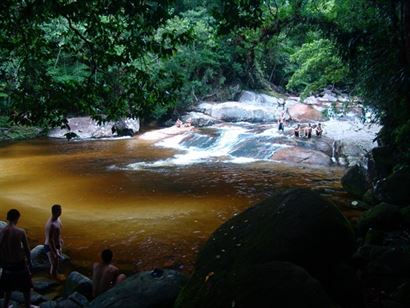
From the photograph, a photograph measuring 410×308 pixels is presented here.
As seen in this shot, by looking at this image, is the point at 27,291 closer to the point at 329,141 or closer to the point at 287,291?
the point at 287,291

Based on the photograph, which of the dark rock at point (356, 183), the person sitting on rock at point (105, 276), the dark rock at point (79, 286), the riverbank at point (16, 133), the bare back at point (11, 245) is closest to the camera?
the bare back at point (11, 245)

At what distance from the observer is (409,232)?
24.5 feet

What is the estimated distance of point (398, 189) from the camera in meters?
9.14

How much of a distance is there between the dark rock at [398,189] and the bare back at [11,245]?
7.53 metres

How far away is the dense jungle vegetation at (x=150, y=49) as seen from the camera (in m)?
4.80

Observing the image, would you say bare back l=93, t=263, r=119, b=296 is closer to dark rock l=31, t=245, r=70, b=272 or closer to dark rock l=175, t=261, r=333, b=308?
dark rock l=175, t=261, r=333, b=308

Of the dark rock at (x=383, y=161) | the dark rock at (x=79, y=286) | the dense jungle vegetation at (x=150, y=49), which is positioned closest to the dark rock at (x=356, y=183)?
the dark rock at (x=383, y=161)

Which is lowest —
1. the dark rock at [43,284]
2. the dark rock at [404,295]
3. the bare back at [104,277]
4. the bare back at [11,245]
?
the dark rock at [43,284]

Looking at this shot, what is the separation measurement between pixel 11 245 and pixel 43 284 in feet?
6.08

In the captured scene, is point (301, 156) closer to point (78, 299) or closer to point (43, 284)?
point (43, 284)

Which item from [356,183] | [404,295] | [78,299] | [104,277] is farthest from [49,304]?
[356,183]

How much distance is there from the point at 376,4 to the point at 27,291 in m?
10.6

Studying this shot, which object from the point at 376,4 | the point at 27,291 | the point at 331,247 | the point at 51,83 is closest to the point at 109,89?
the point at 51,83

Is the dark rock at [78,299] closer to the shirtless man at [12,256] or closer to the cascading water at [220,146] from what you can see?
the shirtless man at [12,256]
